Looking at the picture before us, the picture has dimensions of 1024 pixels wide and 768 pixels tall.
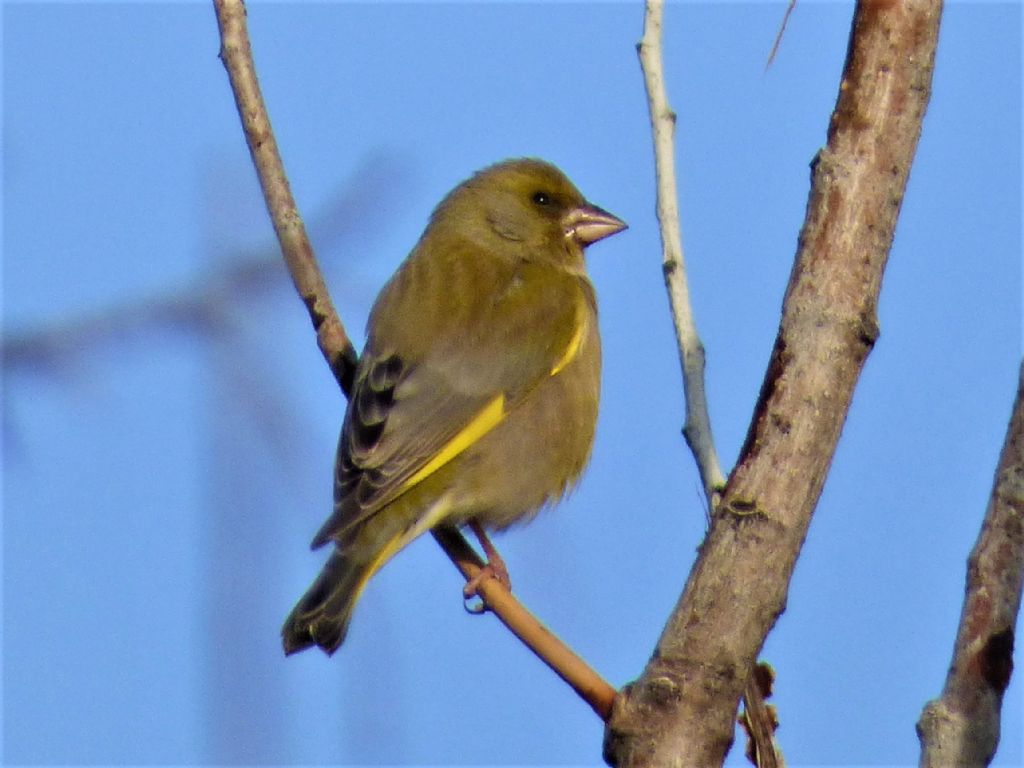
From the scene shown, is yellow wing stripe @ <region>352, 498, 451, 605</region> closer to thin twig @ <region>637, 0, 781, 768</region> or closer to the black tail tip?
the black tail tip

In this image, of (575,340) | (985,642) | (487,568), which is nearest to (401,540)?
(487,568)

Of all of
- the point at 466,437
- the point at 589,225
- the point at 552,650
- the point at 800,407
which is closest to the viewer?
the point at 800,407

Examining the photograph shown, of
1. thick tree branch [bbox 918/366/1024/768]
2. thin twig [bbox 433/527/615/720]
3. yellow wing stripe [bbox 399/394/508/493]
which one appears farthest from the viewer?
yellow wing stripe [bbox 399/394/508/493]

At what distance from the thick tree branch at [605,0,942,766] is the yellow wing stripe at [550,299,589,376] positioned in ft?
8.00

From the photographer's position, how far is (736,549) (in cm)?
230

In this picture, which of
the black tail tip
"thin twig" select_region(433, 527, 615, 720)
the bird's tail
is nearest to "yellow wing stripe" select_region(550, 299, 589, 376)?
the bird's tail

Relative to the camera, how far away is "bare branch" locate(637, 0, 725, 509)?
2939 mm

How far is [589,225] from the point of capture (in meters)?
5.54

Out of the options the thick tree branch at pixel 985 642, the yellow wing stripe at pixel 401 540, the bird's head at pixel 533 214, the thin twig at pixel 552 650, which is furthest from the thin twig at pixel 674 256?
the bird's head at pixel 533 214

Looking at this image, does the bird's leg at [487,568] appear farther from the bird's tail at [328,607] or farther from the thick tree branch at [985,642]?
the thick tree branch at [985,642]

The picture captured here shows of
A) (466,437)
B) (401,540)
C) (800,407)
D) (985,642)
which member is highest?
(466,437)

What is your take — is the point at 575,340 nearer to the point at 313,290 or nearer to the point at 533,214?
the point at 533,214

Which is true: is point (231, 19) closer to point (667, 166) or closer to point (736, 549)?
point (667, 166)

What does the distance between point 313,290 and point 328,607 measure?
912 millimetres
